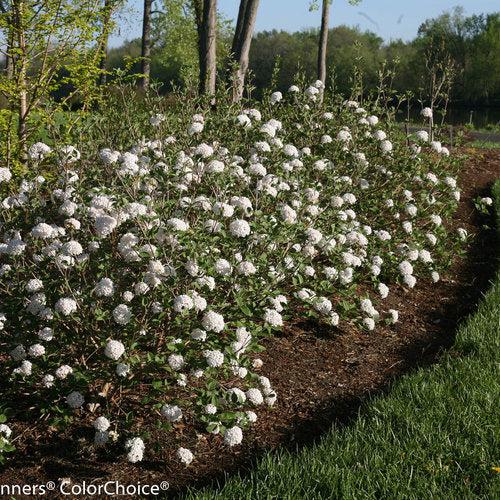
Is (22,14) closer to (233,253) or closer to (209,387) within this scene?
(233,253)

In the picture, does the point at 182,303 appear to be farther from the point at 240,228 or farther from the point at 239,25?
the point at 239,25

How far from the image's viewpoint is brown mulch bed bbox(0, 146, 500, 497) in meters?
3.33

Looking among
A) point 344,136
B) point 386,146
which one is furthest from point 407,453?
point 386,146

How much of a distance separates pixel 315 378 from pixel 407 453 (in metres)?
1.18

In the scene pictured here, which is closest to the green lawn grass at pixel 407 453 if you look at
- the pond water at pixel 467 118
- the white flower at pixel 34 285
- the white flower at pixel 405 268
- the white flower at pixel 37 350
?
the white flower at pixel 37 350

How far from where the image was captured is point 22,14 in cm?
640

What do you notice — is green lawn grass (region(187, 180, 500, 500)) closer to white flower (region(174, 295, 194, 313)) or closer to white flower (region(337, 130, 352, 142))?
white flower (region(174, 295, 194, 313))

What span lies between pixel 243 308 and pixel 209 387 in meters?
0.47

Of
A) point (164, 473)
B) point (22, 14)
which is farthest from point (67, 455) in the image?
point (22, 14)

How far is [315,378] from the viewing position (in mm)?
4312

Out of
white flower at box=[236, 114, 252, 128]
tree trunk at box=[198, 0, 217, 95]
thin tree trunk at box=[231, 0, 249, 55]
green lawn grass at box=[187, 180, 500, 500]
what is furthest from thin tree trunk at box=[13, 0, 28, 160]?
thin tree trunk at box=[231, 0, 249, 55]

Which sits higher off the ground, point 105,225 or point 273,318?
point 105,225

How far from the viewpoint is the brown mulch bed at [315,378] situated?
10.9 feet

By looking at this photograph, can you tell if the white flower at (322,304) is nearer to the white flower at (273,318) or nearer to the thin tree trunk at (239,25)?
the white flower at (273,318)
